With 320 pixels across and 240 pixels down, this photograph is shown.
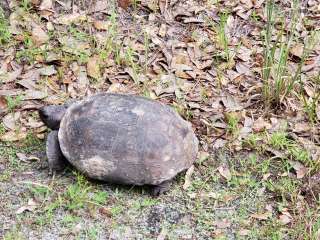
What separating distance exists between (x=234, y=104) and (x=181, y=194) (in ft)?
3.72

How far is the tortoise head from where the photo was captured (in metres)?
4.27

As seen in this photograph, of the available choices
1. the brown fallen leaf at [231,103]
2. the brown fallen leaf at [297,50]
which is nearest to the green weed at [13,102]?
the brown fallen leaf at [231,103]

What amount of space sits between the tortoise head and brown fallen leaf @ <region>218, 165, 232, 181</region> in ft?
4.15

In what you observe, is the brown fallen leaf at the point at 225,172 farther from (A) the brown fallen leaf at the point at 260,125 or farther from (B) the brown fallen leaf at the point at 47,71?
(B) the brown fallen leaf at the point at 47,71

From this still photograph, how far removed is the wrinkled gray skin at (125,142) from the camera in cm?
388

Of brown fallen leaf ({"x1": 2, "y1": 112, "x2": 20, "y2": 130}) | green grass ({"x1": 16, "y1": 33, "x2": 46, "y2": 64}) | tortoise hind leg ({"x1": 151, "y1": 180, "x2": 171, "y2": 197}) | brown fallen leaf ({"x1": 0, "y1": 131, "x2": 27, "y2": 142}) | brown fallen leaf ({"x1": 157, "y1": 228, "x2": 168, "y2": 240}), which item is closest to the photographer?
brown fallen leaf ({"x1": 157, "y1": 228, "x2": 168, "y2": 240})

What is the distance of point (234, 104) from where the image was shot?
4859 millimetres

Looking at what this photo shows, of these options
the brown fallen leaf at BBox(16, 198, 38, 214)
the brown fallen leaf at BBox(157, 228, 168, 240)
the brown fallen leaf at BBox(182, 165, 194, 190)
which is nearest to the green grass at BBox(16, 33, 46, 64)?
the brown fallen leaf at BBox(16, 198, 38, 214)

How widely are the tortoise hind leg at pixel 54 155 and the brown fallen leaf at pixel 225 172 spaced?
3.82 feet

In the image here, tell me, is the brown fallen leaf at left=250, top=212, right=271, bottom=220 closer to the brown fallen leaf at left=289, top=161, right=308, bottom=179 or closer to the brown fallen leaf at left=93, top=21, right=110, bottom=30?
the brown fallen leaf at left=289, top=161, right=308, bottom=179

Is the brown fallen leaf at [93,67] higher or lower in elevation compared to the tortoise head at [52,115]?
lower

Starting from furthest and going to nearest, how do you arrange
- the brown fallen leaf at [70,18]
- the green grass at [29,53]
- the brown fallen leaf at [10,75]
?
the brown fallen leaf at [70,18] → the green grass at [29,53] → the brown fallen leaf at [10,75]

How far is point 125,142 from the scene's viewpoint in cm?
387

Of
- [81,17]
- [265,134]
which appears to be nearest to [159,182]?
[265,134]
